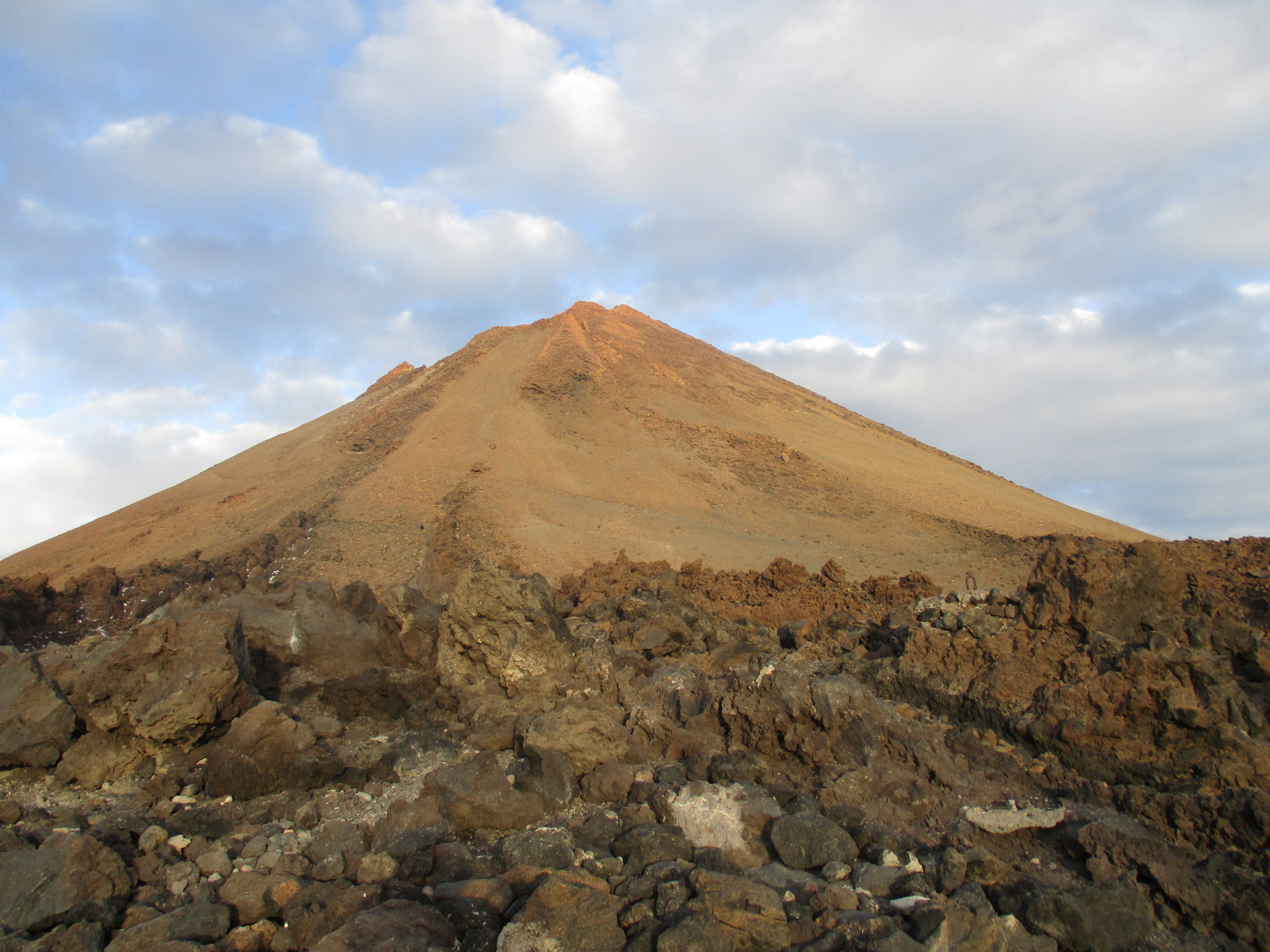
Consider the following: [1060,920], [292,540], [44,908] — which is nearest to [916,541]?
[292,540]

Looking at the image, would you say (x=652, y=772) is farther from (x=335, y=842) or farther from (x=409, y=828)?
(x=335, y=842)

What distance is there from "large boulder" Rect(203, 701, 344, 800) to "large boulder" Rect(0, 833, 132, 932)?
4.78 feet

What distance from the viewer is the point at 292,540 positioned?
19812 millimetres

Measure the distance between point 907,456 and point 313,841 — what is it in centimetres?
2966

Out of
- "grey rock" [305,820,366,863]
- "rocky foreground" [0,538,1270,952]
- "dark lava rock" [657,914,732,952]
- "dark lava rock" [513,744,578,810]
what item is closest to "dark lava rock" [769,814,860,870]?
"rocky foreground" [0,538,1270,952]

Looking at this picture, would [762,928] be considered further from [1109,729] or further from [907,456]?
[907,456]

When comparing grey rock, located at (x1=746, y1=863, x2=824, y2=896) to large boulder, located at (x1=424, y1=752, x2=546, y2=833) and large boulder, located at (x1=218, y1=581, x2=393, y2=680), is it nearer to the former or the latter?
large boulder, located at (x1=424, y1=752, x2=546, y2=833)

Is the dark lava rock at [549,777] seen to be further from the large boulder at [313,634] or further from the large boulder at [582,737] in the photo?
the large boulder at [313,634]

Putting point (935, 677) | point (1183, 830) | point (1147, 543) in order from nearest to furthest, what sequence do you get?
1. point (1183, 830)
2. point (935, 677)
3. point (1147, 543)

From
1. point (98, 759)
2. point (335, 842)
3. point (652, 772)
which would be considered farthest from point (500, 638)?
point (98, 759)

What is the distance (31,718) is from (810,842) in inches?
252

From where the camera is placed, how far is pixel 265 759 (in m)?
6.04

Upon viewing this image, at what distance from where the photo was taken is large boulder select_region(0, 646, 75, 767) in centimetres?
610

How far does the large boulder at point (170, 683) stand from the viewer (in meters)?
6.30
